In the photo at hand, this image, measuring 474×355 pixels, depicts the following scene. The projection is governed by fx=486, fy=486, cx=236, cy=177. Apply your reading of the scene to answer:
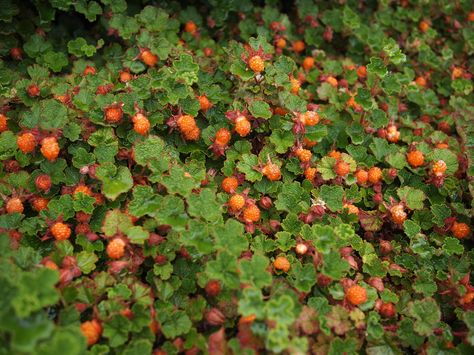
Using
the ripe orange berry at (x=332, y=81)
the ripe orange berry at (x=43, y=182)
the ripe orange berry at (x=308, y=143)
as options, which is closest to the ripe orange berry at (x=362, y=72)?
the ripe orange berry at (x=332, y=81)

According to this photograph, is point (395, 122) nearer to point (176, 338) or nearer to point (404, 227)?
point (404, 227)

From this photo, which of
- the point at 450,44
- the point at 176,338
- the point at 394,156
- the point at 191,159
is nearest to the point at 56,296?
the point at 176,338

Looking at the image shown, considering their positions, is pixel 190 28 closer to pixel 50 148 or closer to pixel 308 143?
pixel 308 143

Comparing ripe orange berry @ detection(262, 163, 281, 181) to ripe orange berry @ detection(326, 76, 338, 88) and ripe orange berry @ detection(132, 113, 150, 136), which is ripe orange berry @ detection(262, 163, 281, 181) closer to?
ripe orange berry @ detection(132, 113, 150, 136)

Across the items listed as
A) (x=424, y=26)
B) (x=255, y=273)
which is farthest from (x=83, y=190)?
(x=424, y=26)

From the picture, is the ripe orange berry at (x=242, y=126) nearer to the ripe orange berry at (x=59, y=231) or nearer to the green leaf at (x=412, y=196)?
the green leaf at (x=412, y=196)
